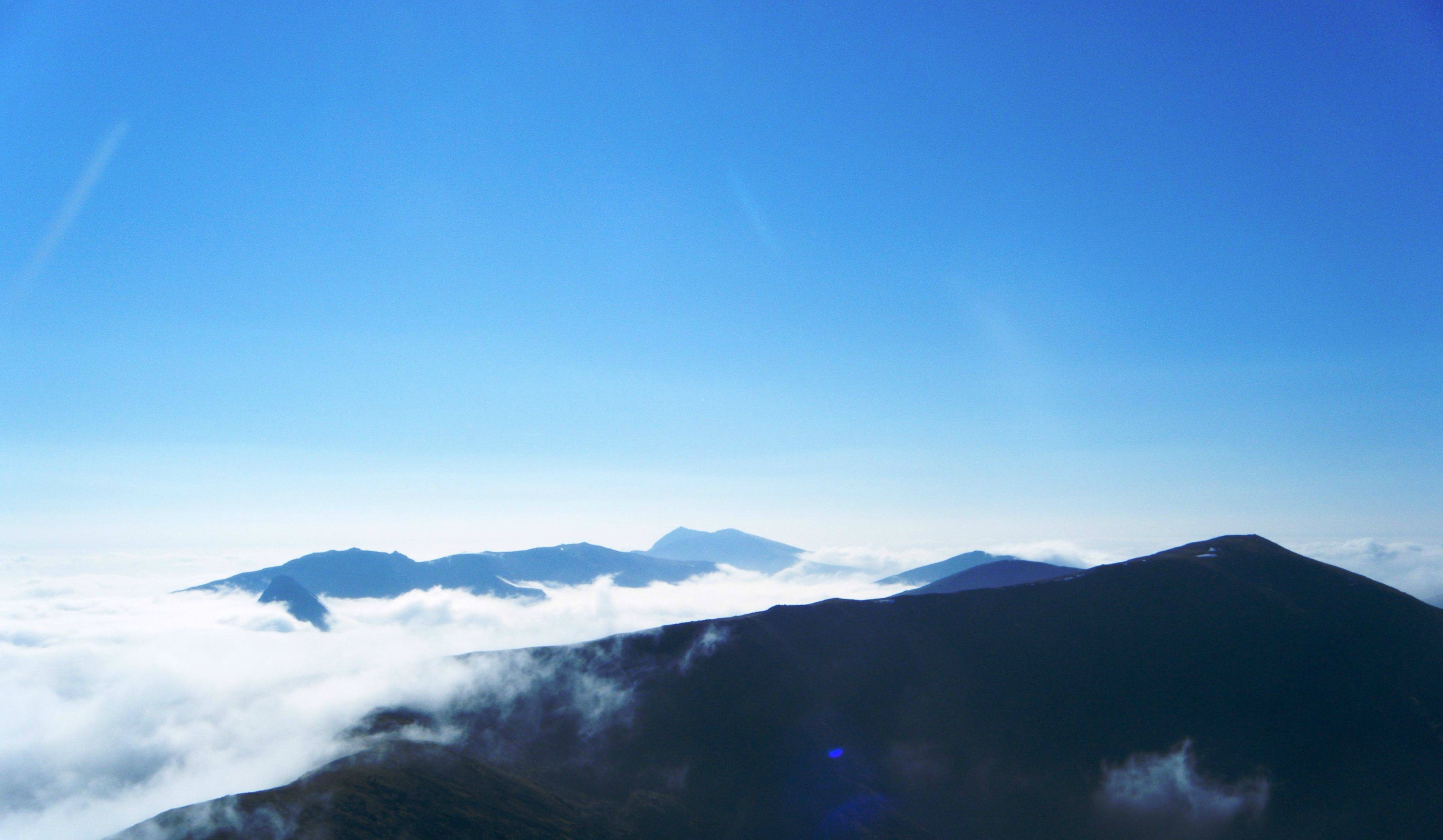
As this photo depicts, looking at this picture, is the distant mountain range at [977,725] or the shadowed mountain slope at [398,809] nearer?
the shadowed mountain slope at [398,809]

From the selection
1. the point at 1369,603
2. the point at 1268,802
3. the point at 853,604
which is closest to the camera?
the point at 1268,802

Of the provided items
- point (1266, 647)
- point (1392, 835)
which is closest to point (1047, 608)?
point (1266, 647)

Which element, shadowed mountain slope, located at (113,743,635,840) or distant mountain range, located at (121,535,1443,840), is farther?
distant mountain range, located at (121,535,1443,840)

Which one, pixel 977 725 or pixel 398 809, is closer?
pixel 398 809

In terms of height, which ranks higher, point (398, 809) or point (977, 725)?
point (977, 725)

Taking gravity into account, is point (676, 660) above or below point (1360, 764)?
above

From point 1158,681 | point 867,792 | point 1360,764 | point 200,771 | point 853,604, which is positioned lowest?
point 200,771

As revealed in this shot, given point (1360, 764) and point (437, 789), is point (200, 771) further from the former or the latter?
point (1360, 764)

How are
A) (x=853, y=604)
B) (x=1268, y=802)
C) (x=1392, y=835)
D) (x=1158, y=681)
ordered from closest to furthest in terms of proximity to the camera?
(x=1392, y=835), (x=1268, y=802), (x=1158, y=681), (x=853, y=604)
